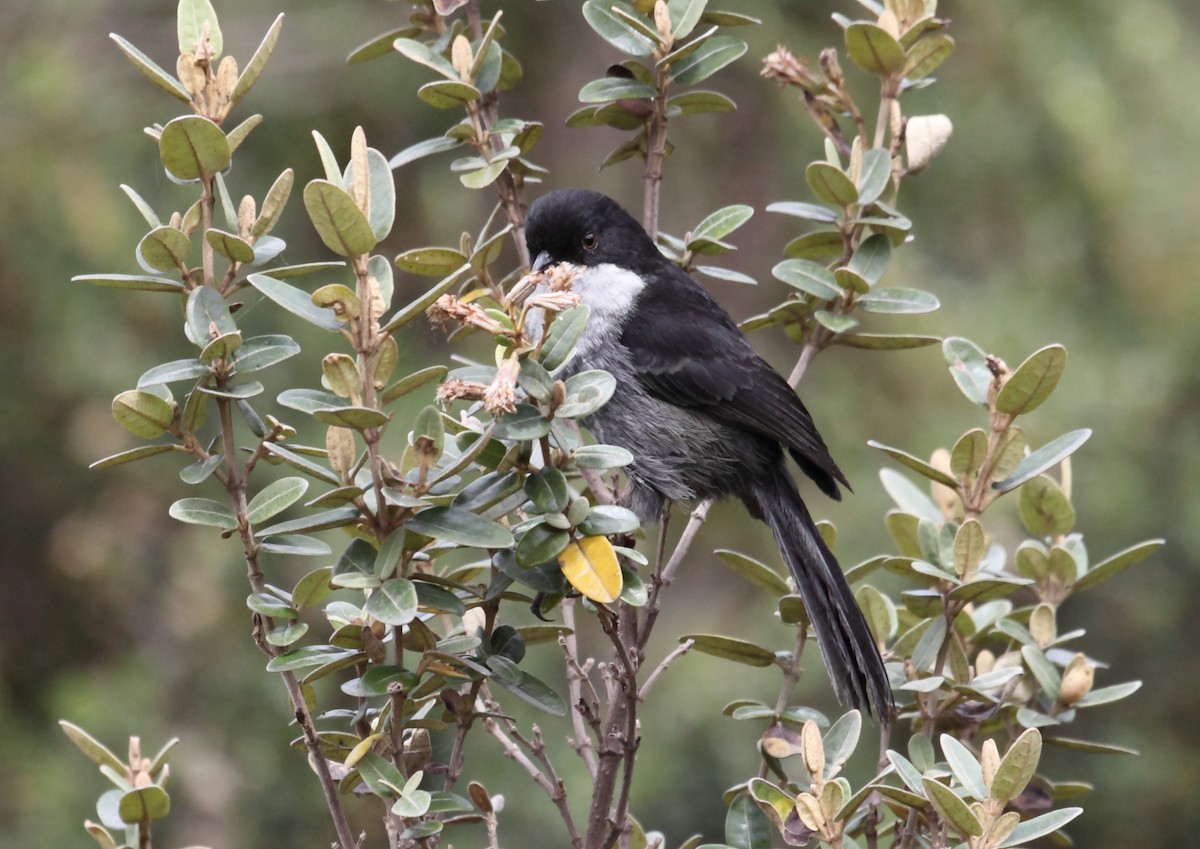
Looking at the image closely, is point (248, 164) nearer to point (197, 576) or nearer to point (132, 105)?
point (132, 105)

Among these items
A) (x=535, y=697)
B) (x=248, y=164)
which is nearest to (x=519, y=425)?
(x=535, y=697)

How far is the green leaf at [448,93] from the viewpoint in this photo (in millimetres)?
2418

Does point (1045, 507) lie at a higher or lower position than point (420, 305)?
lower

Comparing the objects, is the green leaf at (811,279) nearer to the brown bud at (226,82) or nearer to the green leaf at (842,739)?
the green leaf at (842,739)

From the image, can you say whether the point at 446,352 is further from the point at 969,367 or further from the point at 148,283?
the point at 148,283

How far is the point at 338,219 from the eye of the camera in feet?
5.41

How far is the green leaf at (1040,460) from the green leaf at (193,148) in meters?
1.33

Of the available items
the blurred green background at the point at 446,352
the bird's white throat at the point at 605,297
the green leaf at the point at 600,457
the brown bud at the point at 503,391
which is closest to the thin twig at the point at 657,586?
the green leaf at the point at 600,457

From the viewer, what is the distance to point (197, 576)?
546cm

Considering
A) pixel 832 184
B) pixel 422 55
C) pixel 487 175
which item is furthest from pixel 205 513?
pixel 832 184

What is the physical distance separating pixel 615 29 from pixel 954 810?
1.55 meters

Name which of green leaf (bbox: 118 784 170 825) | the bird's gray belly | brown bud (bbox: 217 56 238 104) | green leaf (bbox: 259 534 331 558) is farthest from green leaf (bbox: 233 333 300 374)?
the bird's gray belly

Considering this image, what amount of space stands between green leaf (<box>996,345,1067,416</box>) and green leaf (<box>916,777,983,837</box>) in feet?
2.18

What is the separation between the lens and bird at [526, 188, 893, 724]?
3303 millimetres
